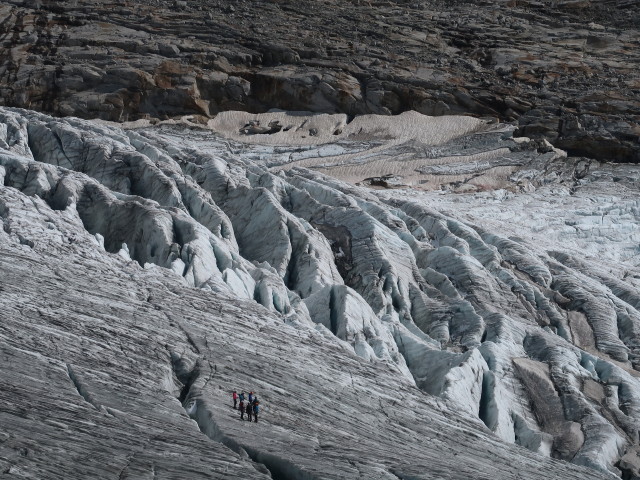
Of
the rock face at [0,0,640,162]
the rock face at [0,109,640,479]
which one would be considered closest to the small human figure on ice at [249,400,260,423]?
the rock face at [0,109,640,479]

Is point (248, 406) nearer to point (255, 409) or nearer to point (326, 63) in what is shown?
point (255, 409)

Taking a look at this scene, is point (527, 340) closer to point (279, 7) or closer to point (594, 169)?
point (594, 169)

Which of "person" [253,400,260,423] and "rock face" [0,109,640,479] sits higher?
"person" [253,400,260,423]

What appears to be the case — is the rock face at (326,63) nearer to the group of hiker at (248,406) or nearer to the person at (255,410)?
the group of hiker at (248,406)

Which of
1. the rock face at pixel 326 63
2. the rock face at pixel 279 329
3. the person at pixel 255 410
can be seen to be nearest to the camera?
the rock face at pixel 279 329

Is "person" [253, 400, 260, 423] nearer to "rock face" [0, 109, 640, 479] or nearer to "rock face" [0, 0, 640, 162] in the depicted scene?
"rock face" [0, 109, 640, 479]

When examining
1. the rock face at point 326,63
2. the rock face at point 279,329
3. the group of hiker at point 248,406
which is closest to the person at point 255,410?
the group of hiker at point 248,406

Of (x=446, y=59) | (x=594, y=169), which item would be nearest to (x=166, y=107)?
(x=446, y=59)
